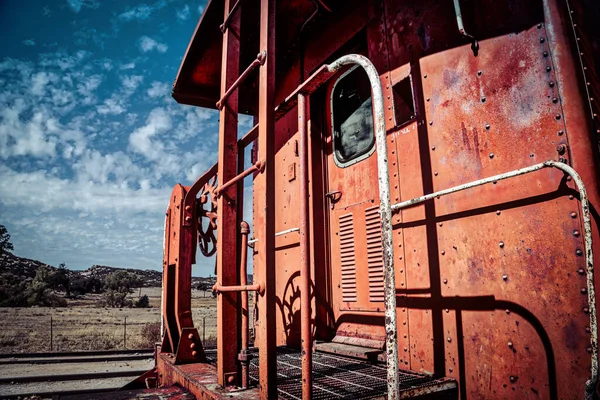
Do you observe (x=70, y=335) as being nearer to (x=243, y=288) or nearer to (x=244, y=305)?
(x=244, y=305)

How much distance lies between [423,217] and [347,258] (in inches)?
46.7

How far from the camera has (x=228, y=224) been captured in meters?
2.82

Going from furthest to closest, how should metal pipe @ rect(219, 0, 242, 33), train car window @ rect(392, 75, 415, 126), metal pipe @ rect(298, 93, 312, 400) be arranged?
train car window @ rect(392, 75, 415, 126), metal pipe @ rect(219, 0, 242, 33), metal pipe @ rect(298, 93, 312, 400)

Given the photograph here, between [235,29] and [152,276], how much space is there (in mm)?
92928

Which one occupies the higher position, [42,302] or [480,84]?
[480,84]

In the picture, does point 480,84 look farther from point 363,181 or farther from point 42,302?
point 42,302

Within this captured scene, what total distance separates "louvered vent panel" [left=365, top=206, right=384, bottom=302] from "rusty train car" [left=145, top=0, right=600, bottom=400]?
2 cm

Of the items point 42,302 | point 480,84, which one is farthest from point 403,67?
point 42,302

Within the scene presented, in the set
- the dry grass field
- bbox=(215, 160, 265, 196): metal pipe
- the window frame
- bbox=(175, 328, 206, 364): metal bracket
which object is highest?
the window frame

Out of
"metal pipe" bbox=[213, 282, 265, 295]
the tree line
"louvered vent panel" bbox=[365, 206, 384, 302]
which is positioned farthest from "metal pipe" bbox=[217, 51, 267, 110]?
the tree line

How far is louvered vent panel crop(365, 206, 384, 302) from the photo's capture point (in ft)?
11.1

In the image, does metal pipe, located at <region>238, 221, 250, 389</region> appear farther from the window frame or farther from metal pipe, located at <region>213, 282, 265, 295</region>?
the window frame

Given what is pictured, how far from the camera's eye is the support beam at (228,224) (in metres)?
2.63

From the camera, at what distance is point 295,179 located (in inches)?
185
